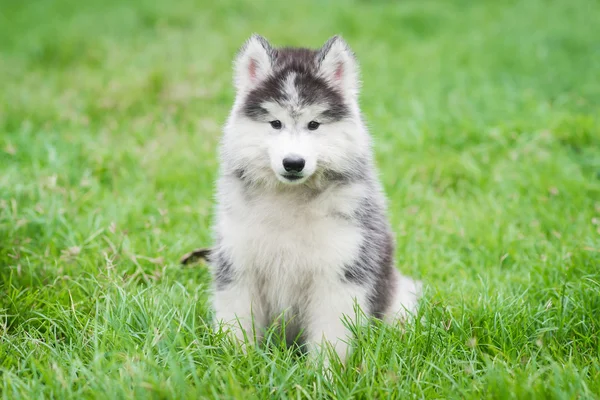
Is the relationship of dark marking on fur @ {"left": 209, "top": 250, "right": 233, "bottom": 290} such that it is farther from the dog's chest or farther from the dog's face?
the dog's face

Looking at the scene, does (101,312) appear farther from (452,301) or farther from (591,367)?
(591,367)

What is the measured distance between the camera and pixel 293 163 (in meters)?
2.61

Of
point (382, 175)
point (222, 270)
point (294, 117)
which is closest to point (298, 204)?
point (294, 117)

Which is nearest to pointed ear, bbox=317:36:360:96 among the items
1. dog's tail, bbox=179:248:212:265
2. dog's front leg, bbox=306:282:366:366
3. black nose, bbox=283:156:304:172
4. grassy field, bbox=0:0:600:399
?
black nose, bbox=283:156:304:172

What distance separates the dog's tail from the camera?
3736 mm

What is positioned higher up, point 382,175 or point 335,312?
point 382,175

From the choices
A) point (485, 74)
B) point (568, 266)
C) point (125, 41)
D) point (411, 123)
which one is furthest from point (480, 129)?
point (125, 41)

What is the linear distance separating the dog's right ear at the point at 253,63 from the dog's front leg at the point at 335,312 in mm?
1098

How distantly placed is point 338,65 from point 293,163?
646 millimetres

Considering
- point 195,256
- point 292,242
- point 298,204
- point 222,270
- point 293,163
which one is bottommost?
point 195,256

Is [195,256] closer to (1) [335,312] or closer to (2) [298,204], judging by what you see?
(2) [298,204]

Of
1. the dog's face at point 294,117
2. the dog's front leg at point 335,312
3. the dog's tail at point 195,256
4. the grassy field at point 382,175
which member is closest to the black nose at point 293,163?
the dog's face at point 294,117

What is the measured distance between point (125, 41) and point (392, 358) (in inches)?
308

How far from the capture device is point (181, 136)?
5.88 meters
